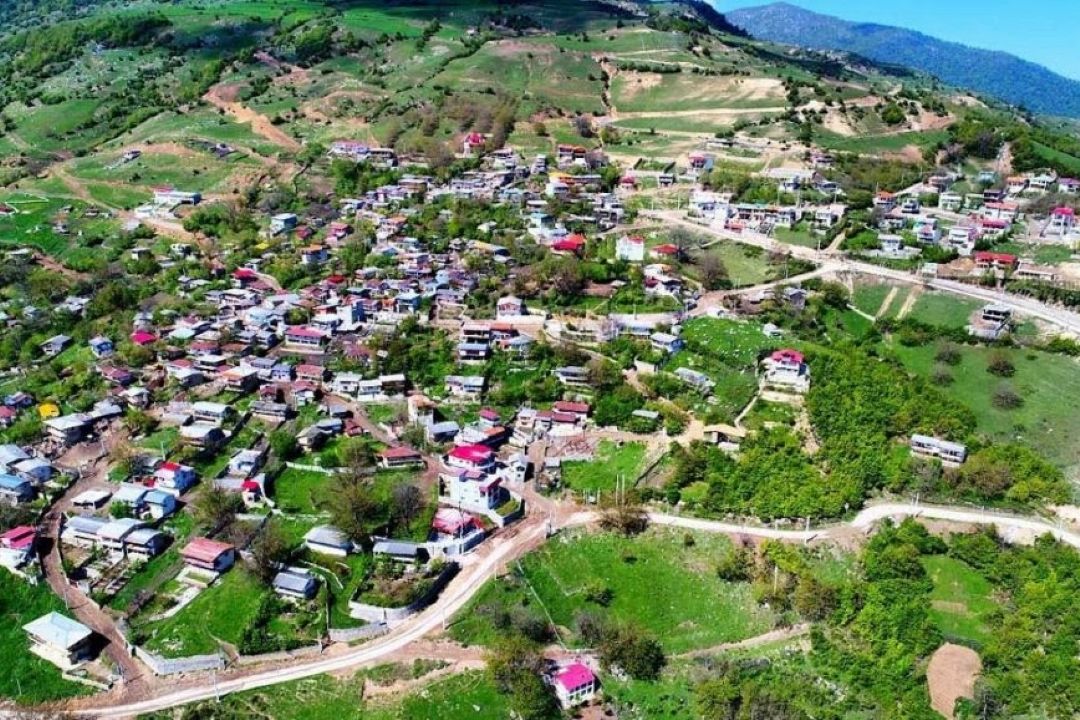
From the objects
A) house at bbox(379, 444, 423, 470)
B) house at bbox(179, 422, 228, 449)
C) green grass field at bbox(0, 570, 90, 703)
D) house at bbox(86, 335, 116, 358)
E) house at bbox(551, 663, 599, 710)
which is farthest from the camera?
house at bbox(86, 335, 116, 358)

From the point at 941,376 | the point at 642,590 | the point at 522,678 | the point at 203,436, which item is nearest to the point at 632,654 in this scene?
the point at 522,678

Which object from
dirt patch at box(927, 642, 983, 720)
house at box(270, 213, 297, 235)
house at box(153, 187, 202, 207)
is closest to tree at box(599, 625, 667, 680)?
dirt patch at box(927, 642, 983, 720)

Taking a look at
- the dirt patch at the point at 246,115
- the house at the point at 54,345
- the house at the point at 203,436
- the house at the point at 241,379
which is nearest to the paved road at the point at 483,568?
the house at the point at 203,436

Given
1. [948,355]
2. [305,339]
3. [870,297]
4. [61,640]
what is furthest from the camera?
[870,297]

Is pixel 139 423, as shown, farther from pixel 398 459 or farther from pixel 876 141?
pixel 876 141

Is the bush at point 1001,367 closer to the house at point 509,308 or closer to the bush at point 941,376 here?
the bush at point 941,376

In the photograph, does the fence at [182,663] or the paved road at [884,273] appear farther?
the paved road at [884,273]

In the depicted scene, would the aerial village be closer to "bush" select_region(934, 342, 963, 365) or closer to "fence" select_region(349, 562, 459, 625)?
"fence" select_region(349, 562, 459, 625)
